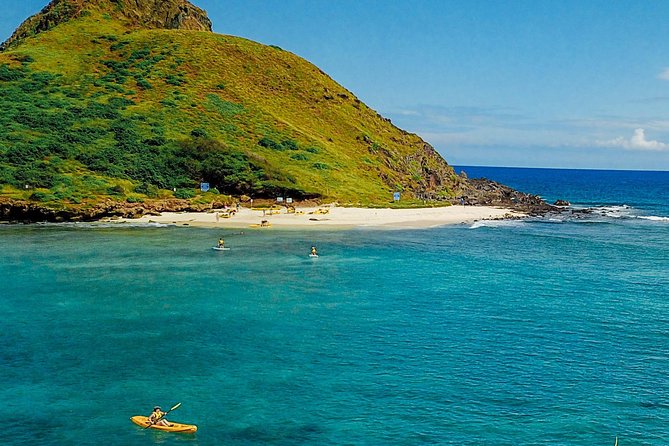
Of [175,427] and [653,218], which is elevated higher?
[653,218]

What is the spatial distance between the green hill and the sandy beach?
623 centimetres

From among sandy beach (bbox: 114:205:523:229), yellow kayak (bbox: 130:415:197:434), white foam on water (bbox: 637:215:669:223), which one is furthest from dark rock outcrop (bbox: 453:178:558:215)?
yellow kayak (bbox: 130:415:197:434)

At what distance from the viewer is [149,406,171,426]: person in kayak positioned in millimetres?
22823

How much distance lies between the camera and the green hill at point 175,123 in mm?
96750

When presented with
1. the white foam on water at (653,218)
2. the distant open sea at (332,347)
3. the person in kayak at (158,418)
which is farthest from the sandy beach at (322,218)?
the person in kayak at (158,418)

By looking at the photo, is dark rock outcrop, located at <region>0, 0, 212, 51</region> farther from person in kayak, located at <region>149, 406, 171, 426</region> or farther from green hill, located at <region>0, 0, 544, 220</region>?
person in kayak, located at <region>149, 406, 171, 426</region>

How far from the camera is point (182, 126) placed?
4471 inches

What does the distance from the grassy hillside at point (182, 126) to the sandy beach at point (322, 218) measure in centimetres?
718

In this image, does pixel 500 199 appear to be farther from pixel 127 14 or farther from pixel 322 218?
pixel 127 14

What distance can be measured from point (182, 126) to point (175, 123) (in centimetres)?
186

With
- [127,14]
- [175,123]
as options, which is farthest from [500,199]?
[127,14]

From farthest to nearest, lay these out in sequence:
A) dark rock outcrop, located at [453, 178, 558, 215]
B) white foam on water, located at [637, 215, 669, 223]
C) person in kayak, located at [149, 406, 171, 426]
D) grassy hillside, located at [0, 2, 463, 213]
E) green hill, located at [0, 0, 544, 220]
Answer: dark rock outcrop, located at [453, 178, 558, 215]
white foam on water, located at [637, 215, 669, 223]
grassy hillside, located at [0, 2, 463, 213]
green hill, located at [0, 0, 544, 220]
person in kayak, located at [149, 406, 171, 426]

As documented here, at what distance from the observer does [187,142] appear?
107 metres

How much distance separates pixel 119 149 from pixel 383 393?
87.0 m
